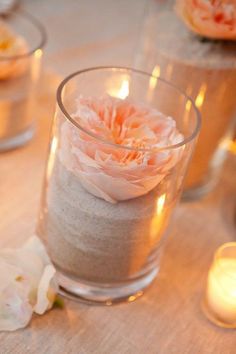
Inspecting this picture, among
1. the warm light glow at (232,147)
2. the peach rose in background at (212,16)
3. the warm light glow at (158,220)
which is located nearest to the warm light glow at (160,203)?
the warm light glow at (158,220)

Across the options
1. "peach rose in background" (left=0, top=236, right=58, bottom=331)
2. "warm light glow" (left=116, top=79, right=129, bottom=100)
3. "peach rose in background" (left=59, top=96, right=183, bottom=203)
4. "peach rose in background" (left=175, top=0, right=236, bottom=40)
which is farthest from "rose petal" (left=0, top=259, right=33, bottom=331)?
"peach rose in background" (left=175, top=0, right=236, bottom=40)

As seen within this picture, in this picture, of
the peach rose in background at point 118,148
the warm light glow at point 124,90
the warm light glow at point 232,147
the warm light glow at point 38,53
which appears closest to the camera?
the peach rose in background at point 118,148

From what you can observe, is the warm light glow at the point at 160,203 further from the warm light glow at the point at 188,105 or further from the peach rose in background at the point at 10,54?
the peach rose in background at the point at 10,54

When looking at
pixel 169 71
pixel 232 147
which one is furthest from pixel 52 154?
pixel 232 147

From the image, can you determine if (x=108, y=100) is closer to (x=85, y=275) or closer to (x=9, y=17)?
(x=85, y=275)

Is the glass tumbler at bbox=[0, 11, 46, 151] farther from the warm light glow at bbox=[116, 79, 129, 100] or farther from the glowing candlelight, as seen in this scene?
the glowing candlelight

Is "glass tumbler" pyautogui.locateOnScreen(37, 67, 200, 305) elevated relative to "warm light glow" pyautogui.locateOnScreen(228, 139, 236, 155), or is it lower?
elevated

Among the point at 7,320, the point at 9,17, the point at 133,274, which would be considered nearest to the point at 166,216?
the point at 133,274

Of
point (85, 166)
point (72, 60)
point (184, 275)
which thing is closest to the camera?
point (85, 166)
